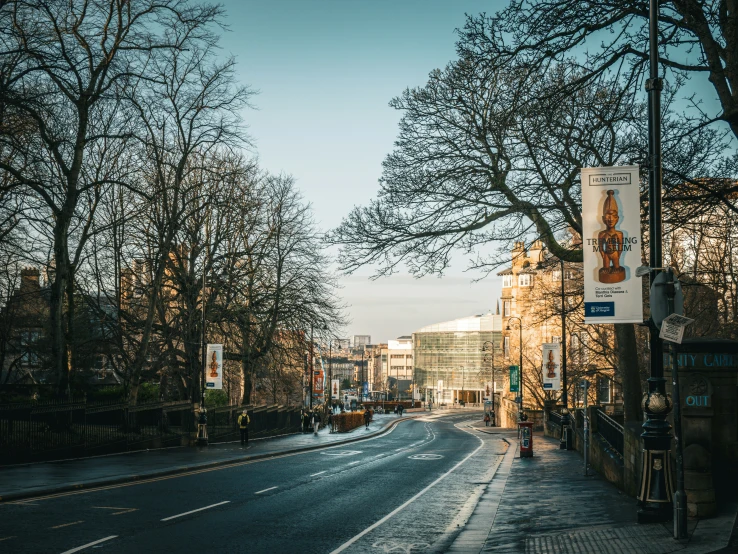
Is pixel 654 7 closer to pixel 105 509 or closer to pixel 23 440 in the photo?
pixel 105 509

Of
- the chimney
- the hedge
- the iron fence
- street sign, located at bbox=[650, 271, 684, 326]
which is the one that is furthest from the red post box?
the hedge

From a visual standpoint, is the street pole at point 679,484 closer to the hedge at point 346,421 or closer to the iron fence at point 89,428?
the iron fence at point 89,428

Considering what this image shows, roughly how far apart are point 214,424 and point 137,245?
992 cm

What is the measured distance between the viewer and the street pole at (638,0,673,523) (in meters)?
11.1

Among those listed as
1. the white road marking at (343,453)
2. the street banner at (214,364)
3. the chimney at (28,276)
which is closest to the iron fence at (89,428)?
the street banner at (214,364)

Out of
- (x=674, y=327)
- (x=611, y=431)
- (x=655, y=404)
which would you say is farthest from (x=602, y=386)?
(x=674, y=327)

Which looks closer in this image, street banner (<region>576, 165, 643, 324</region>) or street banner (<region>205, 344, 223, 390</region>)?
street banner (<region>576, 165, 643, 324</region>)

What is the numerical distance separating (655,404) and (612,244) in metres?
2.43

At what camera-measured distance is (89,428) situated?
27.6 m

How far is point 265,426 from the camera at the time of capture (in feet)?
161

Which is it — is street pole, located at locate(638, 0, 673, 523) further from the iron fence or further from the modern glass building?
the modern glass building

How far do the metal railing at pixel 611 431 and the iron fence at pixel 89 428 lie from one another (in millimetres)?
16541

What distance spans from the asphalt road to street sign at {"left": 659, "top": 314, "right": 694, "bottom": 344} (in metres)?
4.32

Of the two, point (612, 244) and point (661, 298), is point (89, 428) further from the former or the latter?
point (661, 298)
